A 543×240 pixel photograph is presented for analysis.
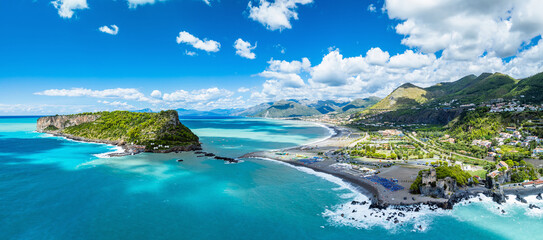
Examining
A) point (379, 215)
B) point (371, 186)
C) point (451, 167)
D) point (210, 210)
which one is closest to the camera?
point (379, 215)

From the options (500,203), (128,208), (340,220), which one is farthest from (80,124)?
(500,203)

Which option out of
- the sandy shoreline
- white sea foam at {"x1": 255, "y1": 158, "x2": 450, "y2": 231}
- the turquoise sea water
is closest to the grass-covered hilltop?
the turquoise sea water

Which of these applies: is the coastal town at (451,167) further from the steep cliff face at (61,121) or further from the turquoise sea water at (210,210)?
the steep cliff face at (61,121)

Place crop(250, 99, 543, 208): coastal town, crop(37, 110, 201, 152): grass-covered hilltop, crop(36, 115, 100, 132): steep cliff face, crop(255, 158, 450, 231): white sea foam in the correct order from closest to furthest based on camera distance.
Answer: crop(255, 158, 450, 231): white sea foam
crop(250, 99, 543, 208): coastal town
crop(37, 110, 201, 152): grass-covered hilltop
crop(36, 115, 100, 132): steep cliff face

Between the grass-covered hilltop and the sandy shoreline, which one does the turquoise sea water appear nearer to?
the sandy shoreline

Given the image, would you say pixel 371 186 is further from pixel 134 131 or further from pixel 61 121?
pixel 61 121

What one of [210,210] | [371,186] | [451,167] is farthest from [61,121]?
[451,167]
